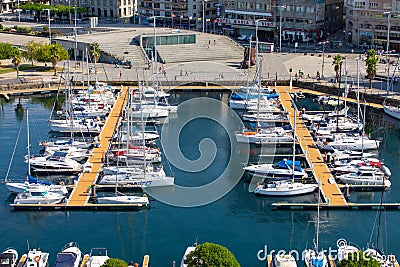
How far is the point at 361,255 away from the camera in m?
39.1

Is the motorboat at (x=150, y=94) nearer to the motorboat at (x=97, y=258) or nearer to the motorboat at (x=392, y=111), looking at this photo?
the motorboat at (x=392, y=111)

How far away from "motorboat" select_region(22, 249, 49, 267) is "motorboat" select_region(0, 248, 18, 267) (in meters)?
0.74

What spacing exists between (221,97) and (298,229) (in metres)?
38.1

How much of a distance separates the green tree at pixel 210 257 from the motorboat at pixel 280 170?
19.5 metres

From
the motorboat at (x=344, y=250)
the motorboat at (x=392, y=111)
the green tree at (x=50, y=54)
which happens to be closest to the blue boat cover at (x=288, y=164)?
the motorboat at (x=344, y=250)

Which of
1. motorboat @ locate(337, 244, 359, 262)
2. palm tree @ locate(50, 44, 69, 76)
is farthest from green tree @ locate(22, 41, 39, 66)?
motorboat @ locate(337, 244, 359, 262)

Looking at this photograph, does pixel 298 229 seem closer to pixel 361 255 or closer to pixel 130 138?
pixel 361 255

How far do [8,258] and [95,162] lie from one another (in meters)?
19.2

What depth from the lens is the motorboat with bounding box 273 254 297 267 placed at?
4362cm

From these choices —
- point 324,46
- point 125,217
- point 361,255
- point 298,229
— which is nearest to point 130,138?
point 125,217

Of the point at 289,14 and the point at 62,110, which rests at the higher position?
the point at 289,14

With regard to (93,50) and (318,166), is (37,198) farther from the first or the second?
(93,50)

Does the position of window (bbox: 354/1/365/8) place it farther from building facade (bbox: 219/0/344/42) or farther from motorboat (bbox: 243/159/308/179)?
motorboat (bbox: 243/159/308/179)

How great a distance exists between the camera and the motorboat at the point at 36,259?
43.8m
